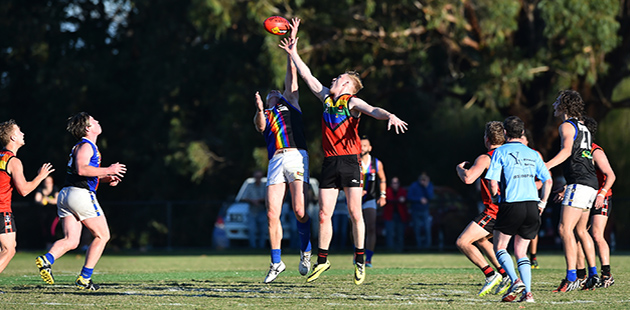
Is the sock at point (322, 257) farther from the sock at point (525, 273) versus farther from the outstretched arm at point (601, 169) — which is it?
the outstretched arm at point (601, 169)

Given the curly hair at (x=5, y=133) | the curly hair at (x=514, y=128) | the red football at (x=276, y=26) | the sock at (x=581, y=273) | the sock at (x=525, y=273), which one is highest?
the red football at (x=276, y=26)

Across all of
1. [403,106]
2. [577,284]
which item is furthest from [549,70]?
[577,284]

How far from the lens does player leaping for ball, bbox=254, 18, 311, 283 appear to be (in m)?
9.61

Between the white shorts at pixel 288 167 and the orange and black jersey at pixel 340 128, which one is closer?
the orange and black jersey at pixel 340 128

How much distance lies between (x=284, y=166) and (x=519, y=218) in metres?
3.00

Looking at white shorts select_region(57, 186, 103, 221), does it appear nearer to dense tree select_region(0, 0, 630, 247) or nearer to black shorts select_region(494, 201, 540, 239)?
black shorts select_region(494, 201, 540, 239)

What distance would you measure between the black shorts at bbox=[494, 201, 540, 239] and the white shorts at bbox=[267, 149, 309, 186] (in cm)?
270

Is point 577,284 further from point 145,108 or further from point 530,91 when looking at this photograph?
point 145,108

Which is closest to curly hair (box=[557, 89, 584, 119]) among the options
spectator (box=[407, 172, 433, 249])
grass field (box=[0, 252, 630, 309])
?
grass field (box=[0, 252, 630, 309])

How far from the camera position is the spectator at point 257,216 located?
70.4ft

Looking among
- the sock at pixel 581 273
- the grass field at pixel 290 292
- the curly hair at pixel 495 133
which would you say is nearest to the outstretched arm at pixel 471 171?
the curly hair at pixel 495 133

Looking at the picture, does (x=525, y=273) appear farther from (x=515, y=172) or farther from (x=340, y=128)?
(x=340, y=128)

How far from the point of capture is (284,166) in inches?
380

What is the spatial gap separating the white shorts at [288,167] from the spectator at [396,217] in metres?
10.9
